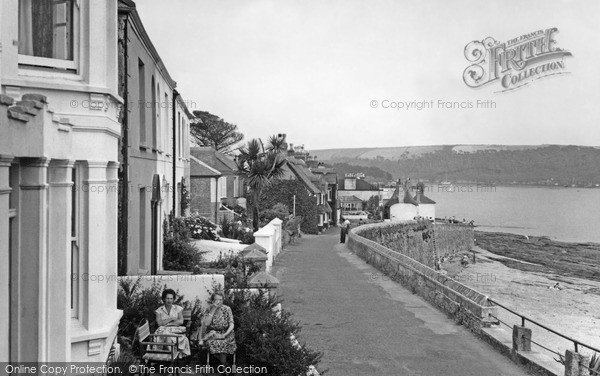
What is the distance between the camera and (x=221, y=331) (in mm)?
8750

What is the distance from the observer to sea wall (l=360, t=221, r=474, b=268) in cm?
4480

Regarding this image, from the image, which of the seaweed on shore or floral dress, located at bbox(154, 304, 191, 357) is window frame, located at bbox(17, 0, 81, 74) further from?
the seaweed on shore

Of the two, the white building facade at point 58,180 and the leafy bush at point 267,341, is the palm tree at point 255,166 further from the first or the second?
the white building facade at point 58,180

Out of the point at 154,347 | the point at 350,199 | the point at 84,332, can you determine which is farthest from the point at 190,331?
the point at 350,199

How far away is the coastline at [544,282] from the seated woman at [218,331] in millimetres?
6496

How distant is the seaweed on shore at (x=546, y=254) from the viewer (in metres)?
54.3

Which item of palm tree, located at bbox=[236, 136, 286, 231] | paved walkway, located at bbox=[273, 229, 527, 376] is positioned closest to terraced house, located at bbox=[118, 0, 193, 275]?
paved walkway, located at bbox=[273, 229, 527, 376]

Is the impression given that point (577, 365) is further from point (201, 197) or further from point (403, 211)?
point (403, 211)

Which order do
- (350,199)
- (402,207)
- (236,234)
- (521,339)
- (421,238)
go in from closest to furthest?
(521,339)
(236,234)
(421,238)
(402,207)
(350,199)

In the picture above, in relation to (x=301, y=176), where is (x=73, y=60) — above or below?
below

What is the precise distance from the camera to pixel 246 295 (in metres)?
10.3

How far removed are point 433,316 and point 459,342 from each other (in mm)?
2173

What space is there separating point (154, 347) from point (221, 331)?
1.02 metres

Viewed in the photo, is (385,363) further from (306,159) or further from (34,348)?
(306,159)
